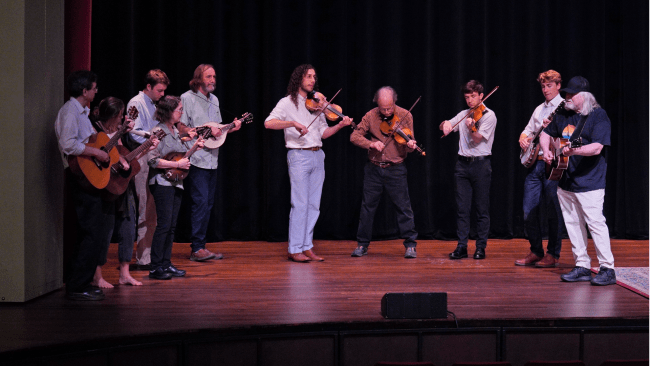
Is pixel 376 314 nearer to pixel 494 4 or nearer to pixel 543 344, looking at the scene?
pixel 543 344

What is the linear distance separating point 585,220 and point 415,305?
188 centimetres

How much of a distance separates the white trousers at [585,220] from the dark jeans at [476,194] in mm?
1042

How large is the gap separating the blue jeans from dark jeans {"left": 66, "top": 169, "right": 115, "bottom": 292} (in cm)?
191

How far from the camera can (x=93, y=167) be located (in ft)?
13.7

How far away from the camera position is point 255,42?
7.19m

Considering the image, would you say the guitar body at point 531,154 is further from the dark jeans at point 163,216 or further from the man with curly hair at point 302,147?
the dark jeans at point 163,216

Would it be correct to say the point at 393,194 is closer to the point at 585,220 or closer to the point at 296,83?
the point at 296,83

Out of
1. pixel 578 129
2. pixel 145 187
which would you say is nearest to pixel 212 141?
pixel 145 187

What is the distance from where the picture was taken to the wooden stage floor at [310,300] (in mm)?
3695

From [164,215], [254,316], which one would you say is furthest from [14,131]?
[254,316]

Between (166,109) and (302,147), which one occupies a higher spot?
(166,109)

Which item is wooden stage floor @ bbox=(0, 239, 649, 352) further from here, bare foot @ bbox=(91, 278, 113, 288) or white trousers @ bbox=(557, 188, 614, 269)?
white trousers @ bbox=(557, 188, 614, 269)

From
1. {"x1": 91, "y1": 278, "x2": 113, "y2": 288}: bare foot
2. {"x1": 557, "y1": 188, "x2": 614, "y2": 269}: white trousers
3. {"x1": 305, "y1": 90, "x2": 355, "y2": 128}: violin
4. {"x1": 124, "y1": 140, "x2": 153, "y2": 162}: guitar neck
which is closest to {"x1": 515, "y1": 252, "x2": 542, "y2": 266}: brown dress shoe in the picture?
{"x1": 557, "y1": 188, "x2": 614, "y2": 269}: white trousers

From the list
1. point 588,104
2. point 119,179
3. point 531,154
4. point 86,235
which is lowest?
point 86,235
